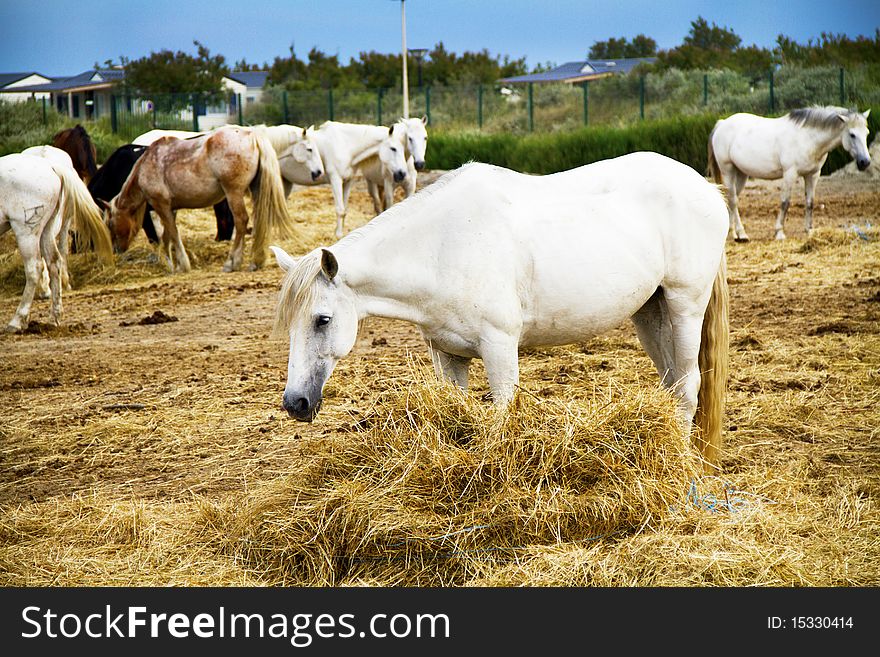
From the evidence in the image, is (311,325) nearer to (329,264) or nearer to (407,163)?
(329,264)

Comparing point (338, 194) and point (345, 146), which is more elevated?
point (345, 146)

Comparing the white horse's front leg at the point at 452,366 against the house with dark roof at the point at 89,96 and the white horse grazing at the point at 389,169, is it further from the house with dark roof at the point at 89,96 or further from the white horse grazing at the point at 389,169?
the house with dark roof at the point at 89,96

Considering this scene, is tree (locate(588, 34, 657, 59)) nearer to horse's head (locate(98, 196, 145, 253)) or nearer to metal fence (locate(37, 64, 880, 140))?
metal fence (locate(37, 64, 880, 140))

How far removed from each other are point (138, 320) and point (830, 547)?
6.65 meters

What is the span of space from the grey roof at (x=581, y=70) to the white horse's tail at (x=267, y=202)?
103 feet

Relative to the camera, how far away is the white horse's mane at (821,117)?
37.2 ft

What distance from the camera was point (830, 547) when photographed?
3.24 meters

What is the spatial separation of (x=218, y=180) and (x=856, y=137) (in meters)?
7.90

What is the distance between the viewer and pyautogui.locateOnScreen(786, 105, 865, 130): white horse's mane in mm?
11336

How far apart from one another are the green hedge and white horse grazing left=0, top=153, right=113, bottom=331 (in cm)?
856

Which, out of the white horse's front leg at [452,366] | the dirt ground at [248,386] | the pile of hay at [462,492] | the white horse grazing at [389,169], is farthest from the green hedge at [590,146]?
the pile of hay at [462,492]

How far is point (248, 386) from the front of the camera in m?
5.95

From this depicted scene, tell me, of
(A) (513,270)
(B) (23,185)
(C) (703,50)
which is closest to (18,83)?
(B) (23,185)

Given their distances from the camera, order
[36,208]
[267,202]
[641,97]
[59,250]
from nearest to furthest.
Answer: [36,208] < [59,250] < [267,202] < [641,97]
